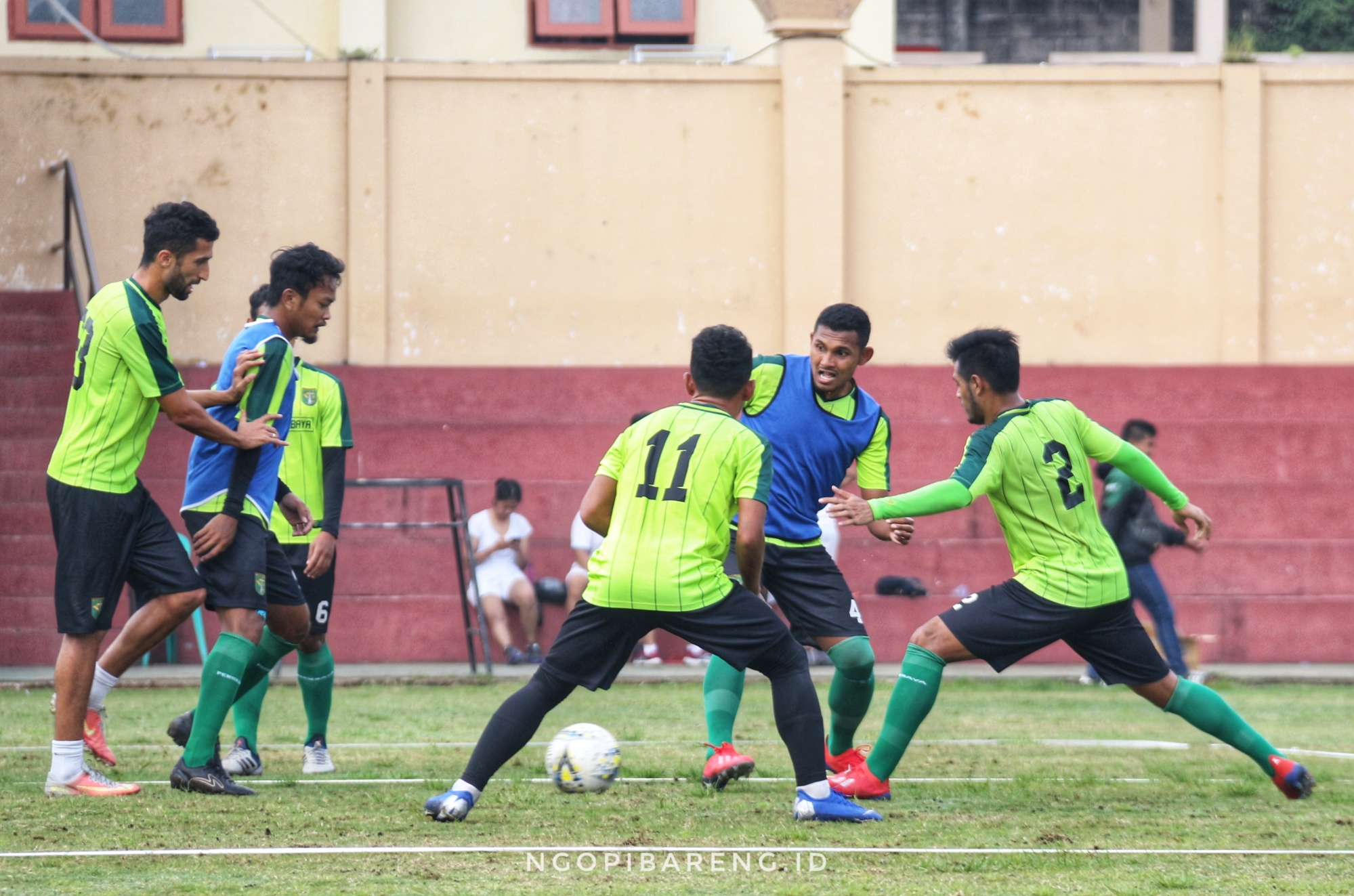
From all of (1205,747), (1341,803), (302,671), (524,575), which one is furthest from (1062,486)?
(524,575)

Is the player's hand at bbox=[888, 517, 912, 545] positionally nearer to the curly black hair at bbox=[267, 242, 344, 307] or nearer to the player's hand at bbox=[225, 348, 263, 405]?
the curly black hair at bbox=[267, 242, 344, 307]

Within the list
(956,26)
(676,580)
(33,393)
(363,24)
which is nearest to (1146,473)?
(676,580)

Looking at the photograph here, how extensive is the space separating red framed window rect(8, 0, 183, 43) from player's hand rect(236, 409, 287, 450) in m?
13.7

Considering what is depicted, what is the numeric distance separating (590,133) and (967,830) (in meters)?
11.4

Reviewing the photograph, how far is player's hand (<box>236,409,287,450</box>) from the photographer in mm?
6254

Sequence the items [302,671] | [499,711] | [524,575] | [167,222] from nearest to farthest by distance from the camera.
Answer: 1. [499,711]
2. [167,222]
3. [302,671]
4. [524,575]

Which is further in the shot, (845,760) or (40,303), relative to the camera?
(40,303)

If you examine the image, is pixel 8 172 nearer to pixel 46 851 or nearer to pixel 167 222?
Result: pixel 167 222

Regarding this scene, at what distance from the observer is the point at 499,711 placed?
5.62 metres

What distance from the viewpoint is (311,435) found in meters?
7.80

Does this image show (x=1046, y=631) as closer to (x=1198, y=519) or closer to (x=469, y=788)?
(x=1198, y=519)

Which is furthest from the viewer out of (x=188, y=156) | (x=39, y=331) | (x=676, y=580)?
(x=188, y=156)

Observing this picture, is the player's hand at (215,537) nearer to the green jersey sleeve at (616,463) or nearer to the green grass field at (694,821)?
the green grass field at (694,821)

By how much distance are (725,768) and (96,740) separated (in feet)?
8.81
